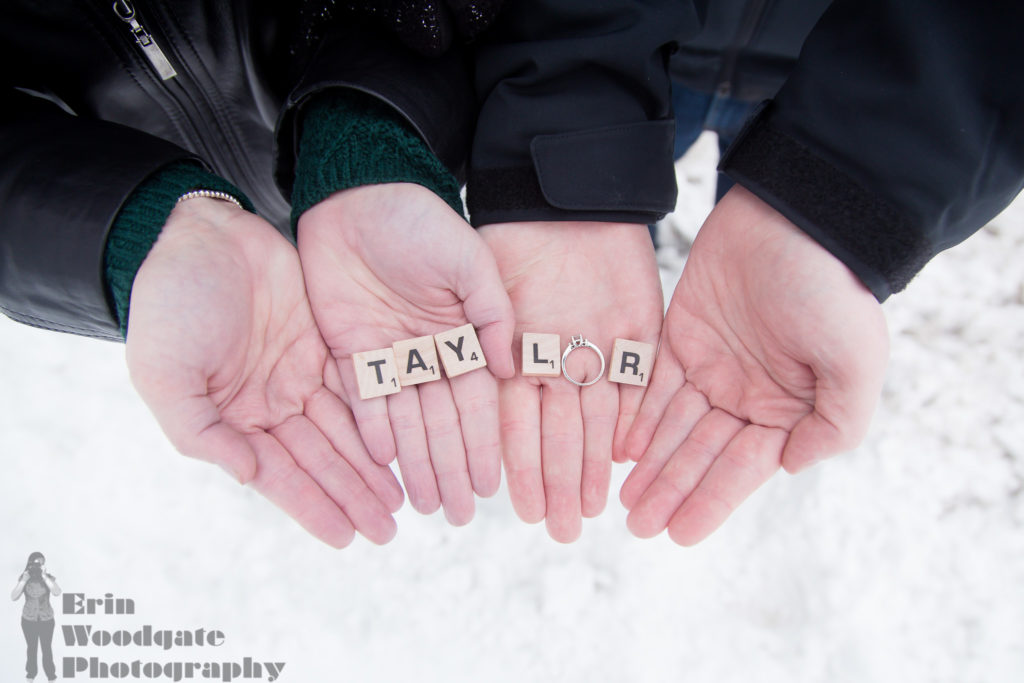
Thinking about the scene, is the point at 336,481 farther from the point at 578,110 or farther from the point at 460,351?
the point at 578,110

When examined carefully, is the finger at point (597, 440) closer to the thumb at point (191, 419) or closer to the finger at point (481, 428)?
the finger at point (481, 428)

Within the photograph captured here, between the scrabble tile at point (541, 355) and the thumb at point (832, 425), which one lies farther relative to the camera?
the scrabble tile at point (541, 355)

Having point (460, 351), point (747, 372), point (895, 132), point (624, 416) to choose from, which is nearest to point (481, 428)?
point (460, 351)

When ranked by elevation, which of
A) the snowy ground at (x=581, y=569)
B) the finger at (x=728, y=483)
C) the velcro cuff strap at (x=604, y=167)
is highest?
the velcro cuff strap at (x=604, y=167)

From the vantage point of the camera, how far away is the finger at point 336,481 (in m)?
1.98

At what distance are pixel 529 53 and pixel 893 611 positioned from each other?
2493mm

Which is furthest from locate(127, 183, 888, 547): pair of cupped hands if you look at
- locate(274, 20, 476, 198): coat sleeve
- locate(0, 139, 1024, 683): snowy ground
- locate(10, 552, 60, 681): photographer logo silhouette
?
locate(10, 552, 60, 681): photographer logo silhouette

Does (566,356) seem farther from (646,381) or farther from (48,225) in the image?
(48,225)

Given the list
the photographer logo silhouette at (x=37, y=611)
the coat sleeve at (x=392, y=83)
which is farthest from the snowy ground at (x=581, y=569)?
the coat sleeve at (x=392, y=83)

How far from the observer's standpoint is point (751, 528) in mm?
2697

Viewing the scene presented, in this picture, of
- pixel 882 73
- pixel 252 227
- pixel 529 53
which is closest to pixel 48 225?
pixel 252 227

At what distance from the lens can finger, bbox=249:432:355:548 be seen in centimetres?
191

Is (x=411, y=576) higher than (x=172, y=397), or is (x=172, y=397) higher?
(x=172, y=397)

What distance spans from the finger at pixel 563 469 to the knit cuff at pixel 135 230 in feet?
4.28
